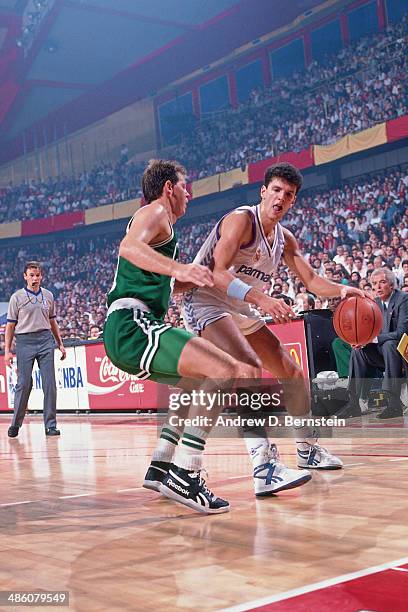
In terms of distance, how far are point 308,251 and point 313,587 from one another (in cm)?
1830

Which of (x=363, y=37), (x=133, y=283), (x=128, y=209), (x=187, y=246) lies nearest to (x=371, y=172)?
(x=363, y=37)

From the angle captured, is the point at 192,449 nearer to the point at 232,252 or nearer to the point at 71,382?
the point at 232,252

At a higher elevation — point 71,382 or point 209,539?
point 71,382

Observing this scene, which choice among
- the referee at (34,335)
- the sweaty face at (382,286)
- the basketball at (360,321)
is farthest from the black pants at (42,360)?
the basketball at (360,321)

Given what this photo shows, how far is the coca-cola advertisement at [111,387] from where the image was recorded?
10797 millimetres

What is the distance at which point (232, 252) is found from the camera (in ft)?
12.7

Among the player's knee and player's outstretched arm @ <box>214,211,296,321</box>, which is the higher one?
player's outstretched arm @ <box>214,211,296,321</box>

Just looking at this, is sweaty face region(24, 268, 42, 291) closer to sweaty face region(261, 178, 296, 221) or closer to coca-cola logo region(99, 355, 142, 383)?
coca-cola logo region(99, 355, 142, 383)

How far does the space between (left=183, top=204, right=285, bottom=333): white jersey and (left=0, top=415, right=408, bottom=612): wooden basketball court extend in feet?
3.09

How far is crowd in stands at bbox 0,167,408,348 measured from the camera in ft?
45.6

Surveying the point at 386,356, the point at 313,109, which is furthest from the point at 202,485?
the point at 313,109

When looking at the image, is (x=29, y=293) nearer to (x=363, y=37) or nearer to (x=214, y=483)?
(x=214, y=483)

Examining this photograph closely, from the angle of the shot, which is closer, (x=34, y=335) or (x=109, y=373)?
(x=34, y=335)

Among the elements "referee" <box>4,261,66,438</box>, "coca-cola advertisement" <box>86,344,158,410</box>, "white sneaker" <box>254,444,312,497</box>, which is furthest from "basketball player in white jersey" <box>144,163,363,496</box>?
"coca-cola advertisement" <box>86,344,158,410</box>
